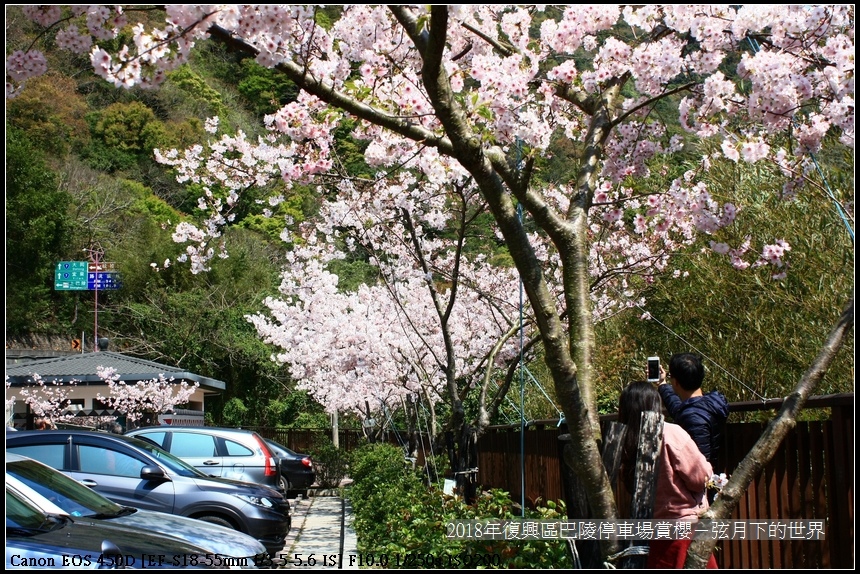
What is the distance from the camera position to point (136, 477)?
29.6ft

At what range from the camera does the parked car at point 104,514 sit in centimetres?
577

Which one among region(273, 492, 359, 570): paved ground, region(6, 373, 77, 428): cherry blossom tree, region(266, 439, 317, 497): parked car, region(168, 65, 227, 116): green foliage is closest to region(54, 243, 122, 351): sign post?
region(6, 373, 77, 428): cherry blossom tree

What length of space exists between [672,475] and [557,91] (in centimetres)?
302

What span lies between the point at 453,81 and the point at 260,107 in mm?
59751

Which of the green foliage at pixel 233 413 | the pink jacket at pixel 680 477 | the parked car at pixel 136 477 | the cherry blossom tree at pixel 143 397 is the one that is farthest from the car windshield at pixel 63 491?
the green foliage at pixel 233 413

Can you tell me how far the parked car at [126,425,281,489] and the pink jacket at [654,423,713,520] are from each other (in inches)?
369

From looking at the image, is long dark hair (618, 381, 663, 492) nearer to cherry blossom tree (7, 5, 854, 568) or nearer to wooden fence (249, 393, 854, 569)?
cherry blossom tree (7, 5, 854, 568)

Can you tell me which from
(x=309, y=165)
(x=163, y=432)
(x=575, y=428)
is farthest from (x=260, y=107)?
(x=575, y=428)

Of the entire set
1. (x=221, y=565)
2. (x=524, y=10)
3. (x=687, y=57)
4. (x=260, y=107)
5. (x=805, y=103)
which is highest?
(x=260, y=107)

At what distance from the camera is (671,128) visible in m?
7.17

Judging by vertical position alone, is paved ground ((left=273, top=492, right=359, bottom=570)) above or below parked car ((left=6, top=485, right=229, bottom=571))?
Answer: below

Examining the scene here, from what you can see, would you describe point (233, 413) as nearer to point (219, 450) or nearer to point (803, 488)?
point (219, 450)

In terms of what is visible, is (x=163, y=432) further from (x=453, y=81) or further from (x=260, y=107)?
(x=260, y=107)

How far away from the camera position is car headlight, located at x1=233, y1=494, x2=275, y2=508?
9333mm
